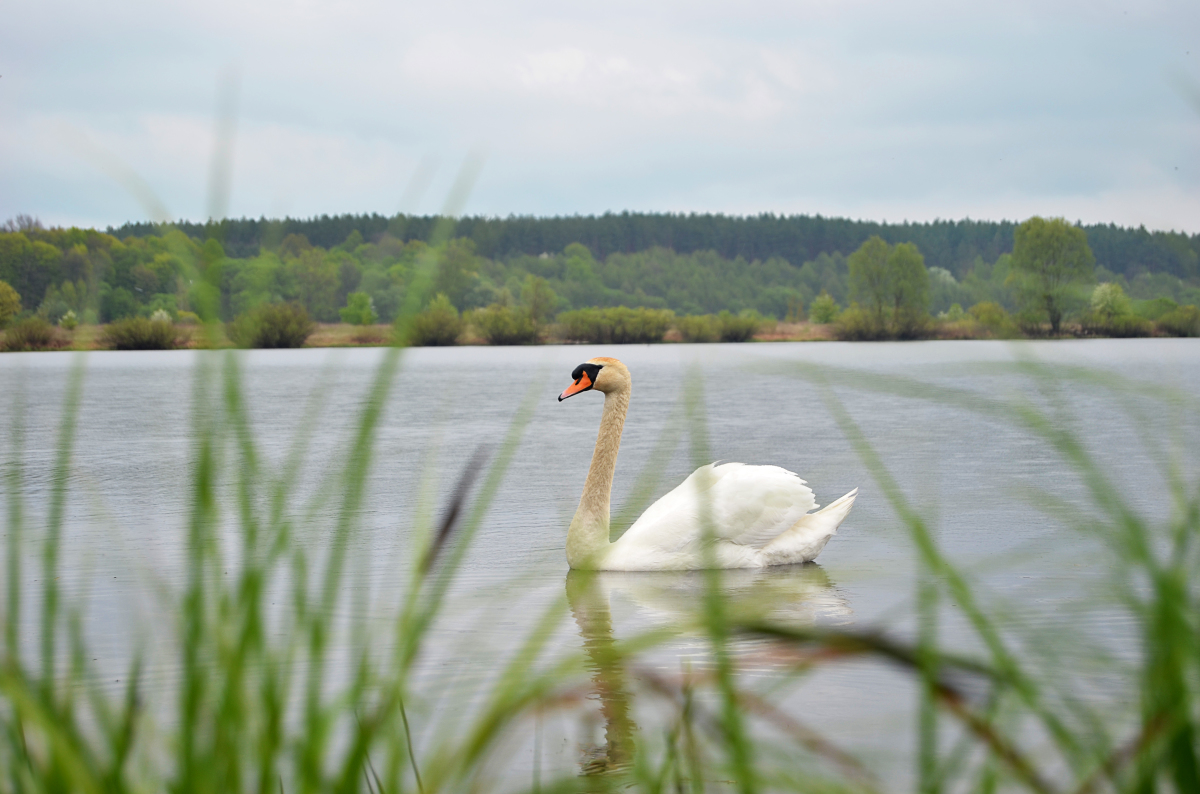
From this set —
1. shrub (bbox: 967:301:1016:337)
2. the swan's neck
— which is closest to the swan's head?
the swan's neck

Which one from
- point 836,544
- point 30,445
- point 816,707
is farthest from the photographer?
point 30,445

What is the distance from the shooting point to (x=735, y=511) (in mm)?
6594

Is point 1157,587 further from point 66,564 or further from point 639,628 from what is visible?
point 66,564

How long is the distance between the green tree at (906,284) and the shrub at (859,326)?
1.06m

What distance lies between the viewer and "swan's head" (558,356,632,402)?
719 cm

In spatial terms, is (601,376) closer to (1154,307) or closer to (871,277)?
(1154,307)

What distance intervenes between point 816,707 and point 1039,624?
4.60ft

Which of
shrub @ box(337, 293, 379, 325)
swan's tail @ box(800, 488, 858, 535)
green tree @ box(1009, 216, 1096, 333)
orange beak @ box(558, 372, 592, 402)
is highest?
green tree @ box(1009, 216, 1096, 333)

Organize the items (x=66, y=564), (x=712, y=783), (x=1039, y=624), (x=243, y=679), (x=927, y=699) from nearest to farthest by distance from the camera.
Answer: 1. (x=927, y=699)
2. (x=243, y=679)
3. (x=712, y=783)
4. (x=1039, y=624)
5. (x=66, y=564)

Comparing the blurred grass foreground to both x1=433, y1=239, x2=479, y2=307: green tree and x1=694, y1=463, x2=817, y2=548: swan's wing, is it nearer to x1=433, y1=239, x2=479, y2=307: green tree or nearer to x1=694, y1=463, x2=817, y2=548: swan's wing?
x1=433, y1=239, x2=479, y2=307: green tree

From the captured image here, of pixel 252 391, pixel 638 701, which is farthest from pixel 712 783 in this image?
pixel 252 391

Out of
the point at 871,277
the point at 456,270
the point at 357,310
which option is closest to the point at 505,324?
the point at 871,277

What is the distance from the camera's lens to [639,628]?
17.7 feet

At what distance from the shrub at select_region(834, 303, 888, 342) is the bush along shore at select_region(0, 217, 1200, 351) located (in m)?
0.11
